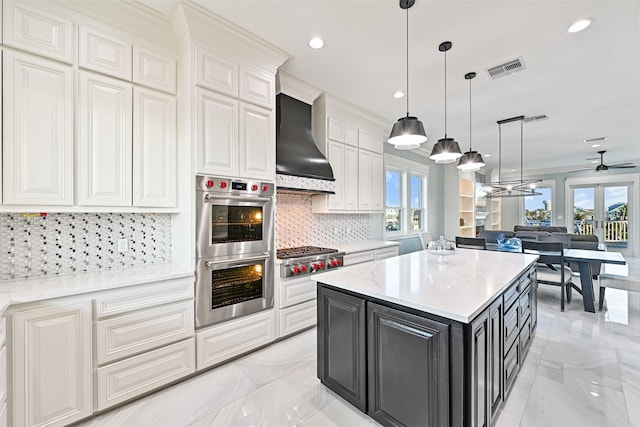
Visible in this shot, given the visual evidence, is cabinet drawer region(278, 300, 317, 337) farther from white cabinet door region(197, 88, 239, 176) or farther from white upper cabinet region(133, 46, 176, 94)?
white upper cabinet region(133, 46, 176, 94)

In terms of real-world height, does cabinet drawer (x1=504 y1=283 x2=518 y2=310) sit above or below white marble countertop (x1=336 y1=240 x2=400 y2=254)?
below

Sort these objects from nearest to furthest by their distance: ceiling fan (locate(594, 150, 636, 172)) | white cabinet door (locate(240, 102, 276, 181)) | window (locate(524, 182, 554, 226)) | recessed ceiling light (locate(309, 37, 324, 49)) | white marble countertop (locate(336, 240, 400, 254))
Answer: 1. recessed ceiling light (locate(309, 37, 324, 49))
2. white cabinet door (locate(240, 102, 276, 181))
3. white marble countertop (locate(336, 240, 400, 254))
4. ceiling fan (locate(594, 150, 636, 172))
5. window (locate(524, 182, 554, 226))

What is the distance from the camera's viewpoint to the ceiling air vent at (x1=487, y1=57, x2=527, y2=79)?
2818mm

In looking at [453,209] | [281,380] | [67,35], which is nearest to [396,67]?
[67,35]

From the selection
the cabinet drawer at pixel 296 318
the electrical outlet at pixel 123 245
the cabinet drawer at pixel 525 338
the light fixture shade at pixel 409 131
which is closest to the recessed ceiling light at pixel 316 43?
the light fixture shade at pixel 409 131

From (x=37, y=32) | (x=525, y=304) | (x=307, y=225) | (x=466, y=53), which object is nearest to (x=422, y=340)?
(x=525, y=304)

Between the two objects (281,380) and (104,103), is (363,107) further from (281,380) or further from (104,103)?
(281,380)

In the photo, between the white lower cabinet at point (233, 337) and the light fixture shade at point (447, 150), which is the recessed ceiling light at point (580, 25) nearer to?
the light fixture shade at point (447, 150)

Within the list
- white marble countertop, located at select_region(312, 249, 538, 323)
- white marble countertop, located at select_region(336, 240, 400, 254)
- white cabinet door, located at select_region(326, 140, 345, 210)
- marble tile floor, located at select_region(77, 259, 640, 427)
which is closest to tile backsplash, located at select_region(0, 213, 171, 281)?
marble tile floor, located at select_region(77, 259, 640, 427)

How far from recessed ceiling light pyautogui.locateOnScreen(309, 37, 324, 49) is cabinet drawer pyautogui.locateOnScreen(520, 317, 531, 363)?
10.2 feet

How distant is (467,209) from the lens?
24.2 ft

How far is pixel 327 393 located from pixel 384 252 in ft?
8.40

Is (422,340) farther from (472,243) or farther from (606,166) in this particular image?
(606,166)

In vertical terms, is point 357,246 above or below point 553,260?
above
